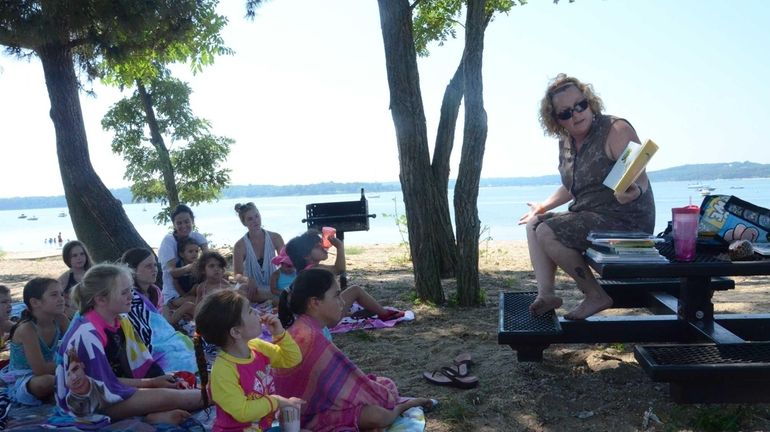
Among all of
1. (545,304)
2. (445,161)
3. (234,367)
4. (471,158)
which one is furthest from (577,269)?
(445,161)

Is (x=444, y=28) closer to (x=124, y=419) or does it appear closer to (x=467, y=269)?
(x=467, y=269)

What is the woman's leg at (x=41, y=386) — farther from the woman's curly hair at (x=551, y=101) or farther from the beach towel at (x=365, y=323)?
the woman's curly hair at (x=551, y=101)

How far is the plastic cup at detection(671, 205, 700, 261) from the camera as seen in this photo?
3.37 metres

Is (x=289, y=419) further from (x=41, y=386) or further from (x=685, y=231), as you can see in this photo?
(x=685, y=231)

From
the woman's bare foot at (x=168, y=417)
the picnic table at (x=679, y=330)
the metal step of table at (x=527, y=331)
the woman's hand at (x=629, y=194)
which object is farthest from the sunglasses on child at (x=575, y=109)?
the woman's bare foot at (x=168, y=417)

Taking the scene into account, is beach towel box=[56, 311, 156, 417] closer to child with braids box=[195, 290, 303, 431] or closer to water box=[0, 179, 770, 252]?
child with braids box=[195, 290, 303, 431]

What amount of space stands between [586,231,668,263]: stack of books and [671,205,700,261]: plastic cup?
100 millimetres

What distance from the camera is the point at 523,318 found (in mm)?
4312

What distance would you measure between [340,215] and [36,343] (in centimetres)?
428

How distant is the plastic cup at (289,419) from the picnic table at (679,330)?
Answer: 1462mm

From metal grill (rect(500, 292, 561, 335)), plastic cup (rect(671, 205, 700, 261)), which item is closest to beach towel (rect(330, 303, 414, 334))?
metal grill (rect(500, 292, 561, 335))

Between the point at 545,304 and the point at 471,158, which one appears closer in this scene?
the point at 545,304

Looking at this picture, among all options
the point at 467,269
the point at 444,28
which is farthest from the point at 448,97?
the point at 444,28

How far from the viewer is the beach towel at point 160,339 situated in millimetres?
4309
